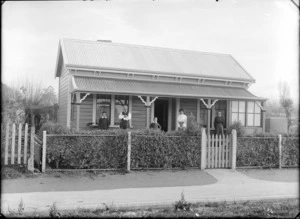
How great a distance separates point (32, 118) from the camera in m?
9.54

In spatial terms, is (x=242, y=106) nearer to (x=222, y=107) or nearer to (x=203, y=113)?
(x=222, y=107)

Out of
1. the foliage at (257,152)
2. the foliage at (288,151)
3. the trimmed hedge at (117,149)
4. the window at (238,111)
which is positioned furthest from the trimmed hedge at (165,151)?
the window at (238,111)

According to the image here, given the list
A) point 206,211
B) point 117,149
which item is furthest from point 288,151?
point 206,211

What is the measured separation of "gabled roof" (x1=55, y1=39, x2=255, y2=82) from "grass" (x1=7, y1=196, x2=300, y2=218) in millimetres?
8545

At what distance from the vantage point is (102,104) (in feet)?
49.8

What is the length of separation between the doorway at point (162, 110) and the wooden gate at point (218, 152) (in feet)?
21.4

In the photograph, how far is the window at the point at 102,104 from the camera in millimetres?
15109

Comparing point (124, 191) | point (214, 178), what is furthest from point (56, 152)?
point (214, 178)

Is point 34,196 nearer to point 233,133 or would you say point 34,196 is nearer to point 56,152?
point 56,152

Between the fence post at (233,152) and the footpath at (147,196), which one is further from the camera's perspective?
the fence post at (233,152)

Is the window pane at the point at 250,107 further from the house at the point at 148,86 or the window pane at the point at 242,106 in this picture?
the window pane at the point at 242,106

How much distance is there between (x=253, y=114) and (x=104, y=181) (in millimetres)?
11440

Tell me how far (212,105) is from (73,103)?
243 inches

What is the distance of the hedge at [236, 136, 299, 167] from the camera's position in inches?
396
